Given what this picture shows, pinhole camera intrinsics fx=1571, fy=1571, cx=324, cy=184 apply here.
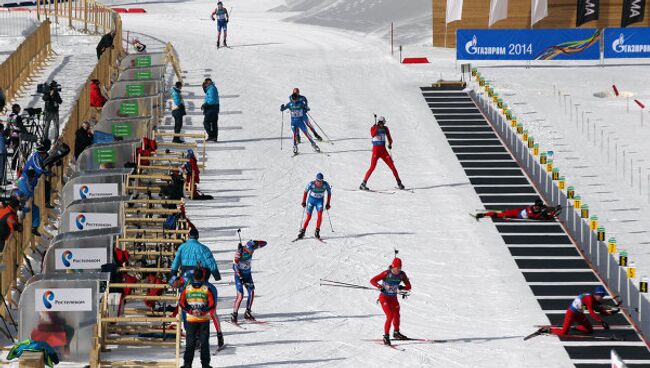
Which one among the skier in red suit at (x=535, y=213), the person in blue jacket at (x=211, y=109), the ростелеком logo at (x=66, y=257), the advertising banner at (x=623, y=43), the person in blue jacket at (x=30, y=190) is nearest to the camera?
the ростелеком logo at (x=66, y=257)

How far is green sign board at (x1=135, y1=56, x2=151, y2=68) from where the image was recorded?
4062 cm

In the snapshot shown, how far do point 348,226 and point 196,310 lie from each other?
9131mm

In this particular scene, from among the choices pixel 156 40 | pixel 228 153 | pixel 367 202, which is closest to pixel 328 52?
pixel 156 40

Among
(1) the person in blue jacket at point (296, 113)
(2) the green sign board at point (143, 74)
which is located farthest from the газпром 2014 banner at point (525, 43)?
(1) the person in blue jacket at point (296, 113)

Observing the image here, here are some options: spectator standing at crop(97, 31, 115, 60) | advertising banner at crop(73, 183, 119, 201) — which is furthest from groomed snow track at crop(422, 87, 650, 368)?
spectator standing at crop(97, 31, 115, 60)

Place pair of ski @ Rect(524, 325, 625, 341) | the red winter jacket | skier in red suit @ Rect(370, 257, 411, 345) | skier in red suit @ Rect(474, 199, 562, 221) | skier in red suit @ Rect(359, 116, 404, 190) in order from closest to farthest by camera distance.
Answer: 1. skier in red suit @ Rect(370, 257, 411, 345)
2. pair of ski @ Rect(524, 325, 625, 341)
3. skier in red suit @ Rect(474, 199, 562, 221)
4. skier in red suit @ Rect(359, 116, 404, 190)
5. the red winter jacket

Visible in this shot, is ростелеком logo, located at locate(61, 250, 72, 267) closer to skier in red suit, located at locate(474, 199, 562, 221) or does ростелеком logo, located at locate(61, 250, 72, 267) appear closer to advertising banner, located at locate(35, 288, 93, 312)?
advertising banner, located at locate(35, 288, 93, 312)

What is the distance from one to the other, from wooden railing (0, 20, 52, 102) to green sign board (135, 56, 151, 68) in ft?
10.6

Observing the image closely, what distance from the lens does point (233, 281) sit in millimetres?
26500

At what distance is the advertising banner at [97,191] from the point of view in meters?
28.2

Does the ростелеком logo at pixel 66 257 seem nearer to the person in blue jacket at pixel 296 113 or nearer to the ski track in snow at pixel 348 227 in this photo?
the ski track in snow at pixel 348 227

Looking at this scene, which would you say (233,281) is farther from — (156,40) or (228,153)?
(156,40)

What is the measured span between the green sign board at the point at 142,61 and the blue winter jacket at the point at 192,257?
1770 centimetres

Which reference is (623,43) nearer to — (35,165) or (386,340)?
(35,165)
